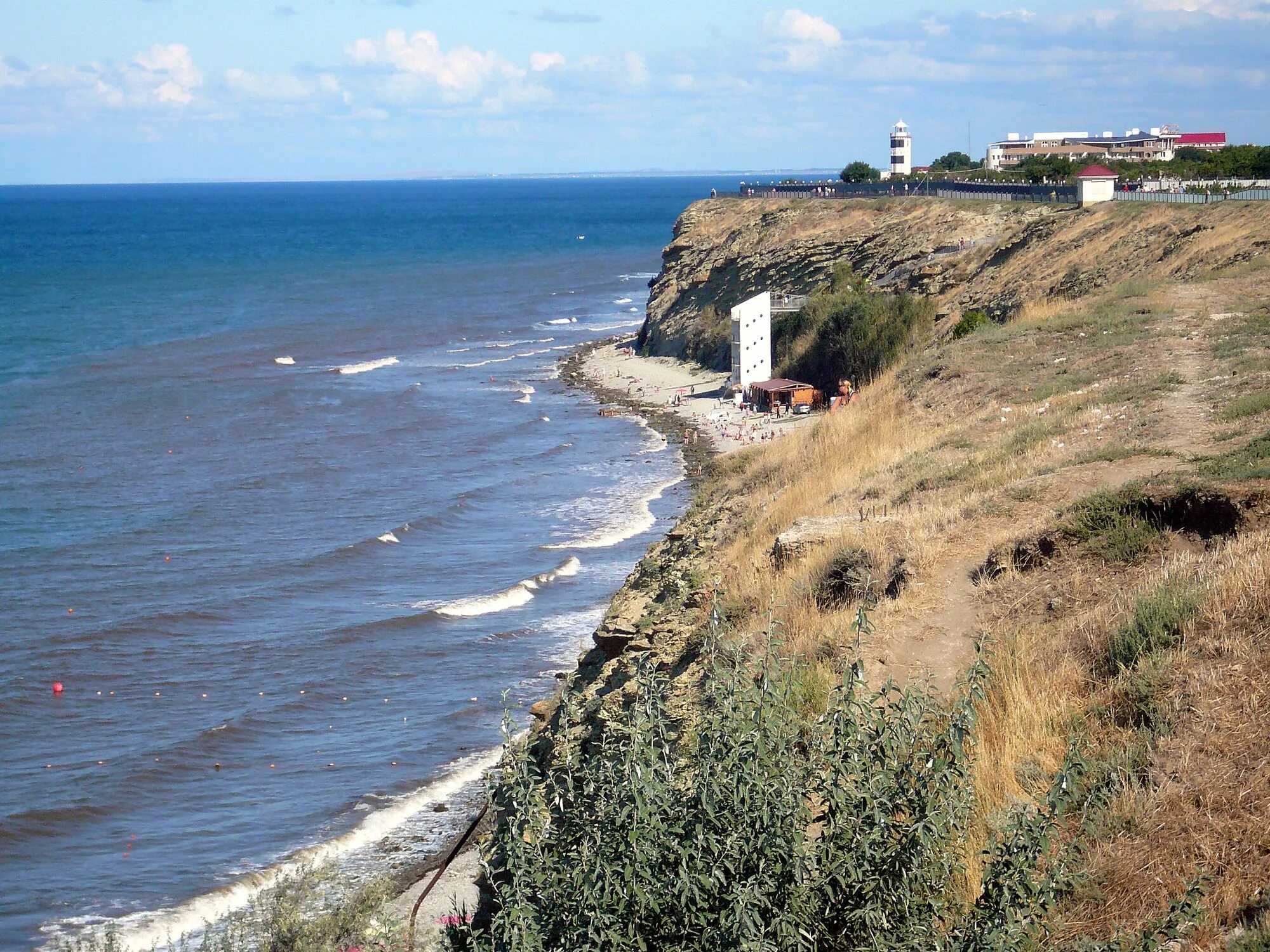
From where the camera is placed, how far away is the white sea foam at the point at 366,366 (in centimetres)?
6219

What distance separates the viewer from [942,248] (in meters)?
51.9

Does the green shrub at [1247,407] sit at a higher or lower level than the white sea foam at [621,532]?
higher

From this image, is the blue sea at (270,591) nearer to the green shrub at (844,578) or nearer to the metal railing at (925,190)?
the green shrub at (844,578)

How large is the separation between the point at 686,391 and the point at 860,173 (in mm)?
55877

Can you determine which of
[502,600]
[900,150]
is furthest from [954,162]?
[502,600]

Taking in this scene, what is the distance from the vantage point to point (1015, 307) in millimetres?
35156

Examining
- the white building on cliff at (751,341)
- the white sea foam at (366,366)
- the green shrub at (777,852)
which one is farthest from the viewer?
the white sea foam at (366,366)

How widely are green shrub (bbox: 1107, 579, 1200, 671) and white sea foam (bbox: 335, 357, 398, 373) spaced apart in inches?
2239

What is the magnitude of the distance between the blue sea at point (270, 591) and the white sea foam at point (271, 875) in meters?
0.05

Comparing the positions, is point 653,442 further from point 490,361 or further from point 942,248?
point 490,361

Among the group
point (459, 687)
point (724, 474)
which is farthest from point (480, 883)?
point (459, 687)

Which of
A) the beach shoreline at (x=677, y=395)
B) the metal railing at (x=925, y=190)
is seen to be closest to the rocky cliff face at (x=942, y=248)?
the metal railing at (x=925, y=190)

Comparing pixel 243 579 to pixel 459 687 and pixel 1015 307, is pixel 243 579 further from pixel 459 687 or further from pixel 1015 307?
pixel 1015 307

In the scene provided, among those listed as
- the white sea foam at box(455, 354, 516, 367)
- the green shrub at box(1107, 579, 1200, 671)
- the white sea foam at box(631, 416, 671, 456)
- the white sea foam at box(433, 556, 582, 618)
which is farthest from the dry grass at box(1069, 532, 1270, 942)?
the white sea foam at box(455, 354, 516, 367)
